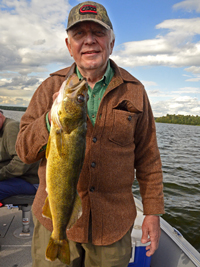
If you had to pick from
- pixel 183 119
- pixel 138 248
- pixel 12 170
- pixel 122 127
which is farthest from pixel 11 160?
pixel 183 119

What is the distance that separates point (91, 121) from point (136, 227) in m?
2.41

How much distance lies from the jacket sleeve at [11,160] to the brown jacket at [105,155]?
2.35 metres

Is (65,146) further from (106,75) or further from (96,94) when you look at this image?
(106,75)

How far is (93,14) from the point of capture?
2.32 metres

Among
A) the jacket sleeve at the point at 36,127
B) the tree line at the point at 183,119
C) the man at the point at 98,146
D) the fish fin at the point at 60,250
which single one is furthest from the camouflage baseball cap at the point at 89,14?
the tree line at the point at 183,119

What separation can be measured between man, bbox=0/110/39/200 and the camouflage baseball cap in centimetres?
313

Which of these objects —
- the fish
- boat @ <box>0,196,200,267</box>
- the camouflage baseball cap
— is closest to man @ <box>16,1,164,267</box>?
the camouflage baseball cap

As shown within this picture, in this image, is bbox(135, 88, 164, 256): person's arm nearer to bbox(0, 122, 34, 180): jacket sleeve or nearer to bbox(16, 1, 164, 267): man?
bbox(16, 1, 164, 267): man

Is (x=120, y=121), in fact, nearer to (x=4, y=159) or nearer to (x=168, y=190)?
(x=4, y=159)

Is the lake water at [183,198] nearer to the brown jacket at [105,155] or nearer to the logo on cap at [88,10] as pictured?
the brown jacket at [105,155]

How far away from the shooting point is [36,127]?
2107 millimetres

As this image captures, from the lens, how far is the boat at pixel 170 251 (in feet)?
12.1

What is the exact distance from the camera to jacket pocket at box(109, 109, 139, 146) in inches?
94.8

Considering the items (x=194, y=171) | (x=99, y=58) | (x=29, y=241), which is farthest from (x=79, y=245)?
(x=194, y=171)
